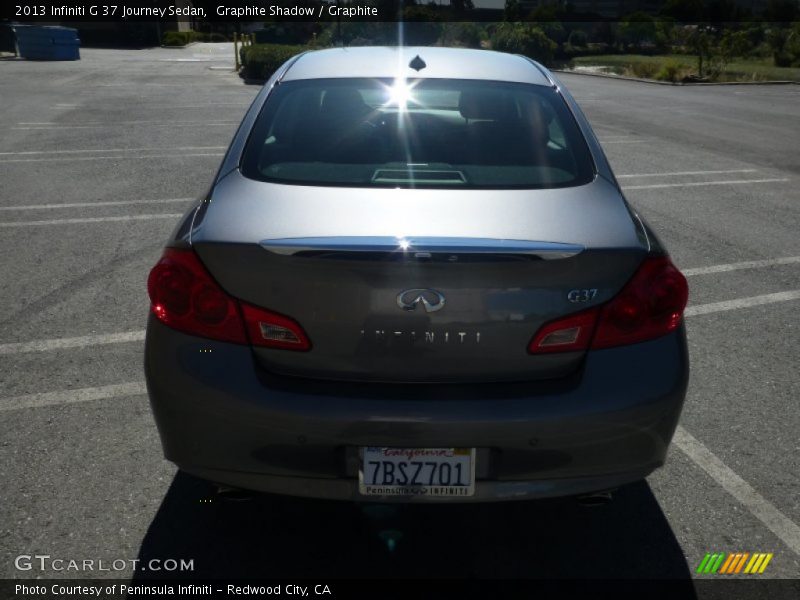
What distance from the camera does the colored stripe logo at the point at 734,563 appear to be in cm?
273

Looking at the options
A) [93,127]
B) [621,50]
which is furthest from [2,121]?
[621,50]

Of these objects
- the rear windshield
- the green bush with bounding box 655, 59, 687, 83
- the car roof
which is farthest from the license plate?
the green bush with bounding box 655, 59, 687, 83

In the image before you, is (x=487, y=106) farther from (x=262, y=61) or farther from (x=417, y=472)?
(x=262, y=61)

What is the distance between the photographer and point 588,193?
9.21 feet

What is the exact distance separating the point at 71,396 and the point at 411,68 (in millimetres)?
2237

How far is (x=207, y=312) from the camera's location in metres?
2.45

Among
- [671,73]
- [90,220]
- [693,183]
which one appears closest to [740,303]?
[693,183]

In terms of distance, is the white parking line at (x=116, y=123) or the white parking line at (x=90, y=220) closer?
the white parking line at (x=90, y=220)

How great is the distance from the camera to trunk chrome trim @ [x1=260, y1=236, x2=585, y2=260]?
2287 mm

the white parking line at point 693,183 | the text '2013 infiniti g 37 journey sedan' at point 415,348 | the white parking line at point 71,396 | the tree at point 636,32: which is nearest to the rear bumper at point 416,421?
the text '2013 infiniti g 37 journey sedan' at point 415,348

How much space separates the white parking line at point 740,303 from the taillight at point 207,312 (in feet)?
11.5

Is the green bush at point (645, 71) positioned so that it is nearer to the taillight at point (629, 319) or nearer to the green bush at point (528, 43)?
the green bush at point (528, 43)

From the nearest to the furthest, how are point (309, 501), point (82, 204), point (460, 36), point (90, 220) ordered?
point (309, 501) → point (90, 220) → point (82, 204) → point (460, 36)

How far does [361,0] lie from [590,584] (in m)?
42.4
